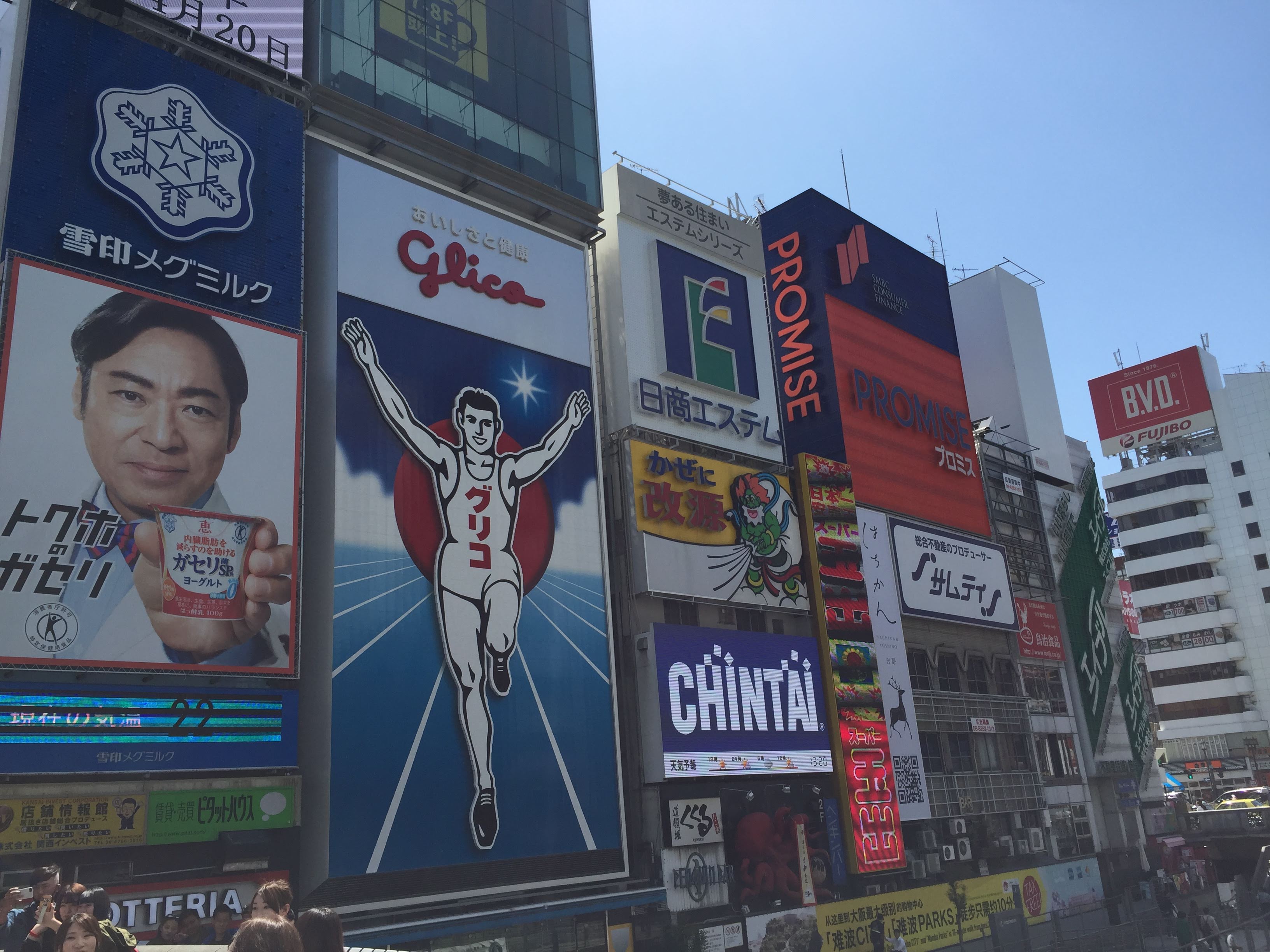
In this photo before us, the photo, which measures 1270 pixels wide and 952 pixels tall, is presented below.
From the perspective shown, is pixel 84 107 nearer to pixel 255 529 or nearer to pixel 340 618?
pixel 255 529

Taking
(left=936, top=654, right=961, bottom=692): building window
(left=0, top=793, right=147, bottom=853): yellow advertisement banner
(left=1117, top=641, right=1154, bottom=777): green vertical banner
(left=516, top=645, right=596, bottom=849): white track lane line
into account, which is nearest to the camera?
(left=0, top=793, right=147, bottom=853): yellow advertisement banner

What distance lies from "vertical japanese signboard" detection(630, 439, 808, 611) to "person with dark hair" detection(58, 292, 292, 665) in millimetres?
13248

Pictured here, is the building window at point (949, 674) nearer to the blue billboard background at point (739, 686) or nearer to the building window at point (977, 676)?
the building window at point (977, 676)

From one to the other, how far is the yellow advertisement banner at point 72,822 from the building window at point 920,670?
31.8 metres

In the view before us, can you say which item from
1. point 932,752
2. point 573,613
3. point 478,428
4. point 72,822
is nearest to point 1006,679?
point 932,752

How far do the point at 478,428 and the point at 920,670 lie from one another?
24.7 metres

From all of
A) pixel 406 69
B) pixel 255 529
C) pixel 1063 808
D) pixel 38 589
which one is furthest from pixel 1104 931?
pixel 406 69

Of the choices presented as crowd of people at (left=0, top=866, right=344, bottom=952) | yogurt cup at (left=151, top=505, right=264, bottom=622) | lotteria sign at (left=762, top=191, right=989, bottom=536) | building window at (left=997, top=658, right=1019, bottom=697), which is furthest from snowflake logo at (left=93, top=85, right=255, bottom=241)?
building window at (left=997, top=658, right=1019, bottom=697)

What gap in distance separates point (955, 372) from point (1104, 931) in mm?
27678

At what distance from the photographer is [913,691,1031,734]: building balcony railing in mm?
43469

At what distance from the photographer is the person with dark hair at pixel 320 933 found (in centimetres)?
602

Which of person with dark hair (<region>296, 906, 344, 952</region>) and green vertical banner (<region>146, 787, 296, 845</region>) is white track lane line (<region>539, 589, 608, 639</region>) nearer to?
green vertical banner (<region>146, 787, 296, 845</region>)

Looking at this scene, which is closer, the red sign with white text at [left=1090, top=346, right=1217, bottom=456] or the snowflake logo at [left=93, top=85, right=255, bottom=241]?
the snowflake logo at [left=93, top=85, right=255, bottom=241]

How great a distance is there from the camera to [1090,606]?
193 ft
